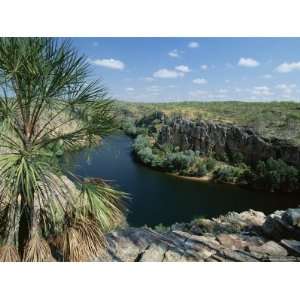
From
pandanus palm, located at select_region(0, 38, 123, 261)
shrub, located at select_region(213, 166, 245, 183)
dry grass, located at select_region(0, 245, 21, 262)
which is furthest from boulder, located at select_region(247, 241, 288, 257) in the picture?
shrub, located at select_region(213, 166, 245, 183)

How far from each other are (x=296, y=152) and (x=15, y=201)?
26395 mm

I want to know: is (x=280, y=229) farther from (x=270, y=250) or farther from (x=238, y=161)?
(x=238, y=161)

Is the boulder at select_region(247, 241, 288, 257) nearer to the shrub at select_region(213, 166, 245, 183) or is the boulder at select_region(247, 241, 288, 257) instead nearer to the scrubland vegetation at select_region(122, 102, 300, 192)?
the scrubland vegetation at select_region(122, 102, 300, 192)

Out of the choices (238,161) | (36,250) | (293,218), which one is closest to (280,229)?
(293,218)

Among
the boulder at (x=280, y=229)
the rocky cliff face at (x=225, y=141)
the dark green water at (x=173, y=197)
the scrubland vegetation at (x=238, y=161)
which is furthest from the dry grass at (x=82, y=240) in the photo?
the rocky cliff face at (x=225, y=141)

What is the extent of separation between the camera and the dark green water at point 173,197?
17.4 m

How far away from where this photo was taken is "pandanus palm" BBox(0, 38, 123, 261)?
10.0 feet

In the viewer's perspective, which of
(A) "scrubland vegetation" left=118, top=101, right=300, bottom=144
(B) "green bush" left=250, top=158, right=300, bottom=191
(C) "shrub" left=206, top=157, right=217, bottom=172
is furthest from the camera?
(C) "shrub" left=206, top=157, right=217, bottom=172

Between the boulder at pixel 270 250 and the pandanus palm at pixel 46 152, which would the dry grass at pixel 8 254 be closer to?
the pandanus palm at pixel 46 152

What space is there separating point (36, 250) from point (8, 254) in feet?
0.71

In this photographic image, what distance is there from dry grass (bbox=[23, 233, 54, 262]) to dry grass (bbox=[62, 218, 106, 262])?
155 millimetres
